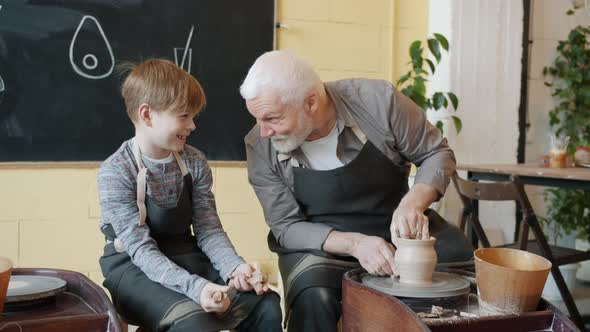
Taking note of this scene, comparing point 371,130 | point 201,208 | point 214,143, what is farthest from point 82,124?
point 371,130

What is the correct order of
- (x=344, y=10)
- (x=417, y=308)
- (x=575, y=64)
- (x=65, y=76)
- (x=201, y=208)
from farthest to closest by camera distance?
(x=575, y=64) → (x=344, y=10) → (x=65, y=76) → (x=201, y=208) → (x=417, y=308)

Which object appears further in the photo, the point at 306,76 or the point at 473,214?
the point at 473,214

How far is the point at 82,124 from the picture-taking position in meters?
2.89

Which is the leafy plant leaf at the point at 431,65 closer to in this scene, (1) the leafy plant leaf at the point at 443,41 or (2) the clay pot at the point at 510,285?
(1) the leafy plant leaf at the point at 443,41

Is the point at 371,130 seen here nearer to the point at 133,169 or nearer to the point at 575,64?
the point at 133,169

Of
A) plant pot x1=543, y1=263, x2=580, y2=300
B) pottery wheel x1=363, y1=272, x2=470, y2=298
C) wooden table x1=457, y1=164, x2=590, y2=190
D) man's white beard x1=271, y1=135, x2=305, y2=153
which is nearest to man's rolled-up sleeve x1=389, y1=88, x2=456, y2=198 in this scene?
man's white beard x1=271, y1=135, x2=305, y2=153

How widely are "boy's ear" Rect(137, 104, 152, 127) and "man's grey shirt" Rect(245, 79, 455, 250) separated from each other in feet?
1.55

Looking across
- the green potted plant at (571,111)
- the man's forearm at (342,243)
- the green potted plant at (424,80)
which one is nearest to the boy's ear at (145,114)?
the man's forearm at (342,243)

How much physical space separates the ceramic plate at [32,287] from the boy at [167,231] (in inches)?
8.5

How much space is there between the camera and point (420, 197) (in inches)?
76.4

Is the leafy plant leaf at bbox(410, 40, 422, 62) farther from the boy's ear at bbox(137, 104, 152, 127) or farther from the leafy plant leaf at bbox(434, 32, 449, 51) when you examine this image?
the boy's ear at bbox(137, 104, 152, 127)

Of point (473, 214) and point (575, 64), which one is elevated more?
point (575, 64)

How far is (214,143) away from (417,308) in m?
1.93

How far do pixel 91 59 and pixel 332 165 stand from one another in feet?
4.66
